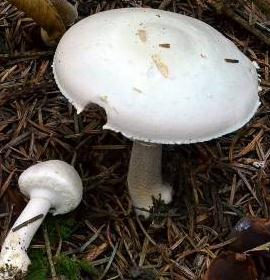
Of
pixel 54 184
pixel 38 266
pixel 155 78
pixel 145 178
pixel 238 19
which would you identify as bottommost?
pixel 38 266

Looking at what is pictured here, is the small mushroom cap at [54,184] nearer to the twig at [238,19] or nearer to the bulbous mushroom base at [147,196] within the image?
the bulbous mushroom base at [147,196]

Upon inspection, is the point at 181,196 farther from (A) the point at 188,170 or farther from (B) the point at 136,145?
(B) the point at 136,145

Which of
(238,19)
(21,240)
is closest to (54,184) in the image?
(21,240)

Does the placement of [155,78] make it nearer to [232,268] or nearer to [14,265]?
[232,268]

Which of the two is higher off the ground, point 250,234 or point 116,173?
point 250,234

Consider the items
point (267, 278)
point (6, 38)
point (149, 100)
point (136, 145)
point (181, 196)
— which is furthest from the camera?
point (6, 38)

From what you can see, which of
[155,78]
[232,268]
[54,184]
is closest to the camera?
[155,78]

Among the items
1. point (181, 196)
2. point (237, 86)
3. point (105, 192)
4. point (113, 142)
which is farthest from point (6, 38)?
point (237, 86)
